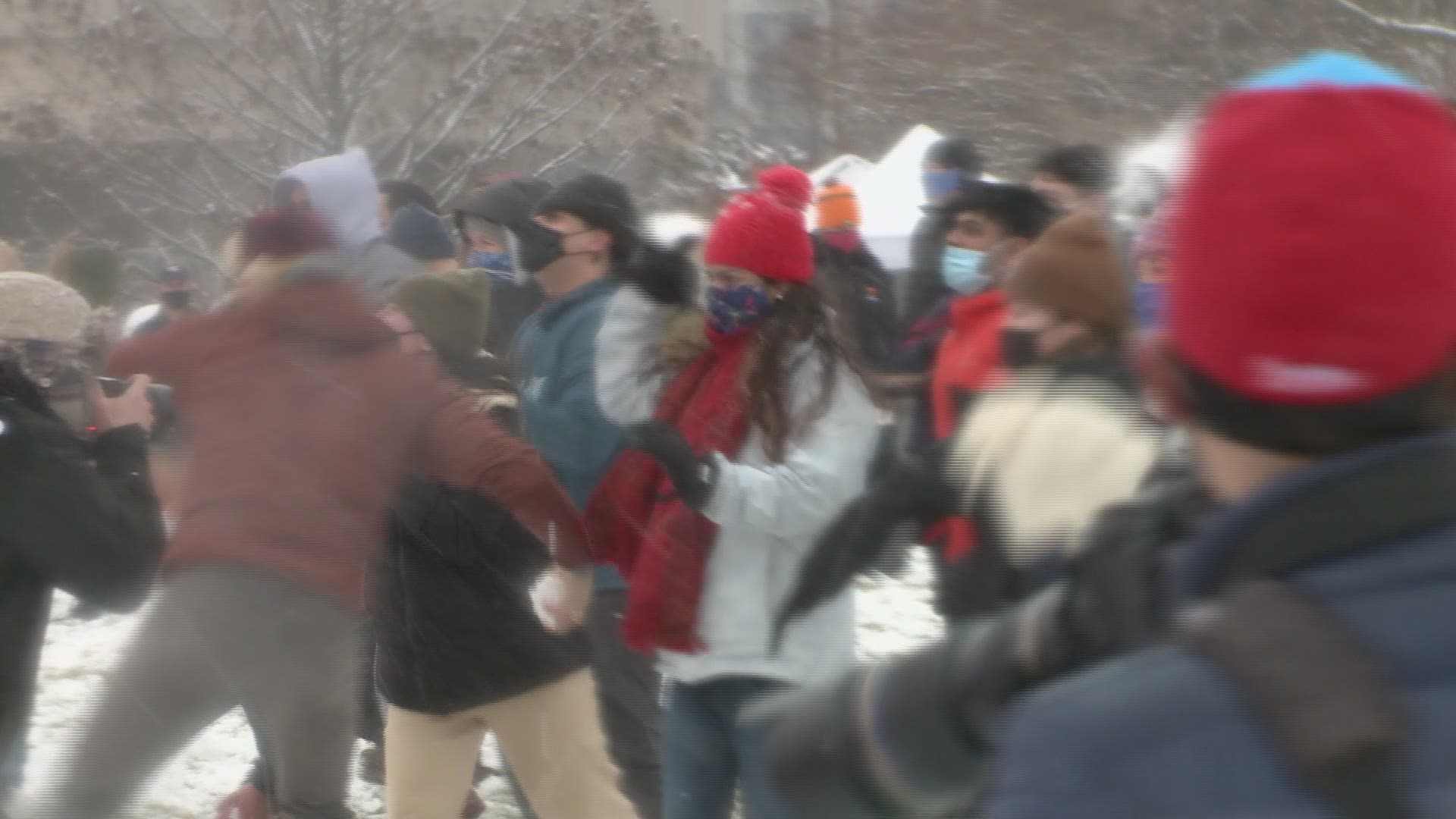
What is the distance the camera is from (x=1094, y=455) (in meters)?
2.69

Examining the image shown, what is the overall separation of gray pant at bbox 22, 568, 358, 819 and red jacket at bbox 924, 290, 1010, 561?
52.4 inches

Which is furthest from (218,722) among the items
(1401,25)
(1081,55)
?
(1081,55)

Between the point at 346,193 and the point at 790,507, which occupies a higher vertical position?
the point at 790,507

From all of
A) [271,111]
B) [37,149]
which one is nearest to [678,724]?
[271,111]

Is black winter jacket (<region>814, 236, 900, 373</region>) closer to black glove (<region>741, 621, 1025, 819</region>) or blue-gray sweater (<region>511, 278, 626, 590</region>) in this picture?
blue-gray sweater (<region>511, 278, 626, 590</region>)

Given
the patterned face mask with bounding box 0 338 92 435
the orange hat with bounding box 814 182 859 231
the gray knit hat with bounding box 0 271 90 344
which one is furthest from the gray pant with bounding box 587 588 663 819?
the orange hat with bounding box 814 182 859 231

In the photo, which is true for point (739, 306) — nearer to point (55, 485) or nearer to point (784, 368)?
point (784, 368)

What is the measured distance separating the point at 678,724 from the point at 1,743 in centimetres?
152

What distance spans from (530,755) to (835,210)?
16.1ft

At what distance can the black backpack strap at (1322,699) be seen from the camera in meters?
1.05

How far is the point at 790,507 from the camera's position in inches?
143

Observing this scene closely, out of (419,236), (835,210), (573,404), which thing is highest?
(573,404)

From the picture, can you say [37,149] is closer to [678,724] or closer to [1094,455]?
[678,724]

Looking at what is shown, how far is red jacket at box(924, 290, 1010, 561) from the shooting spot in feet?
12.9
